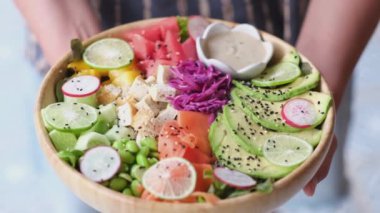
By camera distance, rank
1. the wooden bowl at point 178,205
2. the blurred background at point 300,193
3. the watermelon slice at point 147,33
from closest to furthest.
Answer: the wooden bowl at point 178,205
the watermelon slice at point 147,33
the blurred background at point 300,193

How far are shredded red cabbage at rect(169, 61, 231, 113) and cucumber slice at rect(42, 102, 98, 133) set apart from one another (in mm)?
140

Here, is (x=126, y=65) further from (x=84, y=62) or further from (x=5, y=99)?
(x=5, y=99)

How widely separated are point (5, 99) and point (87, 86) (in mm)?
1148

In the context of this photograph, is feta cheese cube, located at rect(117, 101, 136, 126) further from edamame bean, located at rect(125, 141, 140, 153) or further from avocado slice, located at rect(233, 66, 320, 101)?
avocado slice, located at rect(233, 66, 320, 101)

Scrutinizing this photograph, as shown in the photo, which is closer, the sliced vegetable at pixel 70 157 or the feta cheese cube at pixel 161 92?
the sliced vegetable at pixel 70 157

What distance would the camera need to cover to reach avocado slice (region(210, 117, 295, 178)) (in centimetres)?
94

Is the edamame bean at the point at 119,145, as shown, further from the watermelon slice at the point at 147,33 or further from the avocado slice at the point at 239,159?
the watermelon slice at the point at 147,33

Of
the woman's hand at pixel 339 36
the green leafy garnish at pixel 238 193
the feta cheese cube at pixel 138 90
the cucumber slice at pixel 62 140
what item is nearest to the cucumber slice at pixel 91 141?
the cucumber slice at pixel 62 140

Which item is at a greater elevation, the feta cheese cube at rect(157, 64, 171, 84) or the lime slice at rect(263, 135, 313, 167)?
the feta cheese cube at rect(157, 64, 171, 84)

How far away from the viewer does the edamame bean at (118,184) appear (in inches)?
36.0

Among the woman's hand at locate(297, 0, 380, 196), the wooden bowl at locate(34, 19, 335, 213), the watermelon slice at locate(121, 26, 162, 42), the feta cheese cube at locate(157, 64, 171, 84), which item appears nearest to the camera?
the wooden bowl at locate(34, 19, 335, 213)

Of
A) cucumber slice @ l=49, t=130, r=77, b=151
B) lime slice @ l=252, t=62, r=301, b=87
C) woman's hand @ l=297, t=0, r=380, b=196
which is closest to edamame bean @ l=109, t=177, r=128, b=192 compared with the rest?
cucumber slice @ l=49, t=130, r=77, b=151

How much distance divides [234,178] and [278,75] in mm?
285

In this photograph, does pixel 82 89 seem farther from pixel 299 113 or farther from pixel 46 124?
pixel 299 113
